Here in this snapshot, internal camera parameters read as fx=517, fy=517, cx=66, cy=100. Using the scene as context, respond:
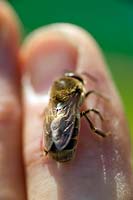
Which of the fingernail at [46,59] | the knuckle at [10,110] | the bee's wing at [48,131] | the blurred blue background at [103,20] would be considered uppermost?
the blurred blue background at [103,20]

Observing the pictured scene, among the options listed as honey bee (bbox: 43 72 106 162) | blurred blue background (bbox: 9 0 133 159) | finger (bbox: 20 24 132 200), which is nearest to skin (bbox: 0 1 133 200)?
finger (bbox: 20 24 132 200)

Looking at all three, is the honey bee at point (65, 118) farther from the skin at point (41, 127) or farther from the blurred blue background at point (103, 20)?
the blurred blue background at point (103, 20)

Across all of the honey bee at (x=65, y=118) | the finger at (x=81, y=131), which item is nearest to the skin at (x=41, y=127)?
the finger at (x=81, y=131)

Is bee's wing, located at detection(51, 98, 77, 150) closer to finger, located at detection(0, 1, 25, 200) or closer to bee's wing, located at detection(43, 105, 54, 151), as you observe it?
bee's wing, located at detection(43, 105, 54, 151)

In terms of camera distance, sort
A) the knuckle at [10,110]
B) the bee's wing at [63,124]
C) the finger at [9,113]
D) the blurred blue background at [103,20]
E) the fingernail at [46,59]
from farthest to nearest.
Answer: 1. the blurred blue background at [103,20]
2. the fingernail at [46,59]
3. the knuckle at [10,110]
4. the finger at [9,113]
5. the bee's wing at [63,124]

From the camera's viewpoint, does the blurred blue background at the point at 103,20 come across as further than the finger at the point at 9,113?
Yes

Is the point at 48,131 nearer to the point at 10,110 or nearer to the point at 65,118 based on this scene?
the point at 65,118

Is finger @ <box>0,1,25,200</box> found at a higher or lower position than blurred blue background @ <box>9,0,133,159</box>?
lower
